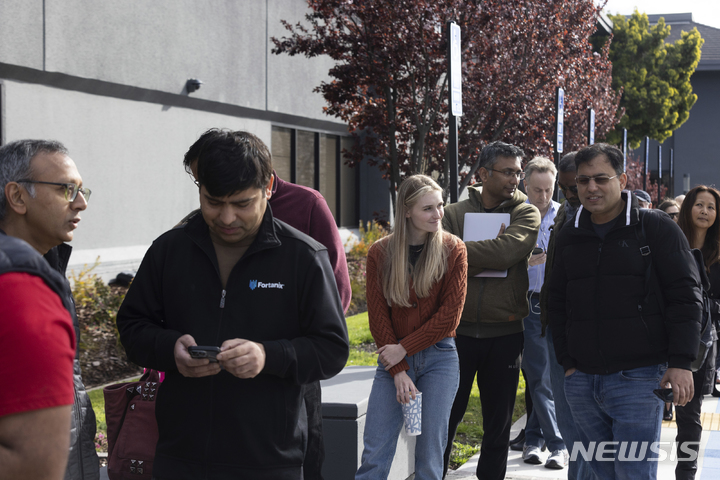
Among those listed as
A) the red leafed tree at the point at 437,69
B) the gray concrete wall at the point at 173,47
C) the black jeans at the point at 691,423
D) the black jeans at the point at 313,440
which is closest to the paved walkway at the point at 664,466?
the black jeans at the point at 691,423

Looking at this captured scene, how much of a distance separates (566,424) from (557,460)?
50.5 inches

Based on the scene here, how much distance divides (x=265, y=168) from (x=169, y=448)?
1029mm

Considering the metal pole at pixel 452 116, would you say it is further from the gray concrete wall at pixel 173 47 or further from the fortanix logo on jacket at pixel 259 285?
the gray concrete wall at pixel 173 47

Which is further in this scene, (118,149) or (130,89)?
(130,89)

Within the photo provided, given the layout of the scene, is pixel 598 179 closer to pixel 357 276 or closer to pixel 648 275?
pixel 648 275

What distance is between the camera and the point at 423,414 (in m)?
4.20

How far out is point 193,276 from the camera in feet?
8.70

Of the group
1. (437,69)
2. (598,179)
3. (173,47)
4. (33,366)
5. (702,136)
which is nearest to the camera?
(33,366)

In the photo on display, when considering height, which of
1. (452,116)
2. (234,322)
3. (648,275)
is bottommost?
(234,322)

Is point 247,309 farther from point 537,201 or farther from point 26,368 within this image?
point 537,201

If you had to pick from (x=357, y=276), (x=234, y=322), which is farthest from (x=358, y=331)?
(x=234, y=322)

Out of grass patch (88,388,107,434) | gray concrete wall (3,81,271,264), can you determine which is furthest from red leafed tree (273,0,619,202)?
grass patch (88,388,107,434)

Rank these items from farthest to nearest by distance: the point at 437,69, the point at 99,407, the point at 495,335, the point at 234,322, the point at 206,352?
1. the point at 437,69
2. the point at 99,407
3. the point at 495,335
4. the point at 234,322
5. the point at 206,352

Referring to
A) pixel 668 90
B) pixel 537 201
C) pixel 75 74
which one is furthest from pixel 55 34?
pixel 668 90
